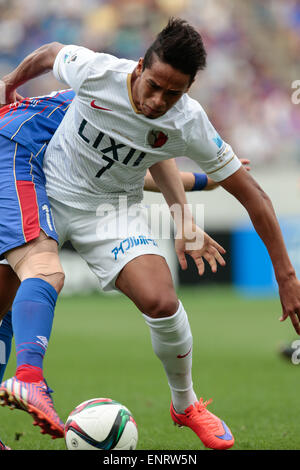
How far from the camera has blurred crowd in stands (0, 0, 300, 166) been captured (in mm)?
15242

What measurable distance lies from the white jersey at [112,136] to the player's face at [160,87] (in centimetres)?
15

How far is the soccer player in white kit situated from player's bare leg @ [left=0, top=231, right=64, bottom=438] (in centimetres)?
37

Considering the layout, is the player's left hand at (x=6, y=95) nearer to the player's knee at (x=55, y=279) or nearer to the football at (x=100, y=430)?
the player's knee at (x=55, y=279)

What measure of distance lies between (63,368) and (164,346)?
3611 mm

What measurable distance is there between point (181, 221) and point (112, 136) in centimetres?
69

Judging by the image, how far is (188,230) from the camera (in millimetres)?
3834

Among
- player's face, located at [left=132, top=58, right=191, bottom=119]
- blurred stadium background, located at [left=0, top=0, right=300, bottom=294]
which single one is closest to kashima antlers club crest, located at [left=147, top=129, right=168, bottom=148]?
player's face, located at [left=132, top=58, right=191, bottom=119]

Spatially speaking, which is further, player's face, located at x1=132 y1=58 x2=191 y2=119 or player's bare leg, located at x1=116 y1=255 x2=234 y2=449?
player's bare leg, located at x1=116 y1=255 x2=234 y2=449

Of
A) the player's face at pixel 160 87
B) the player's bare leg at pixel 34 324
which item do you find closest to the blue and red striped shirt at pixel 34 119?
the player's bare leg at pixel 34 324

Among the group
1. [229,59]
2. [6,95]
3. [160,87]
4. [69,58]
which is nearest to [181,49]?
[160,87]

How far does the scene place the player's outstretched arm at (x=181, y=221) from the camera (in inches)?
147

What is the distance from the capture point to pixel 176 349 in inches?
139

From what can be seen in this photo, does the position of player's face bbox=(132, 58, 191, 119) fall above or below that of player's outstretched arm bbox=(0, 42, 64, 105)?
above

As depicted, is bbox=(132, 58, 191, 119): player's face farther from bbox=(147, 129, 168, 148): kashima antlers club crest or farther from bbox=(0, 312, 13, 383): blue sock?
bbox=(0, 312, 13, 383): blue sock
